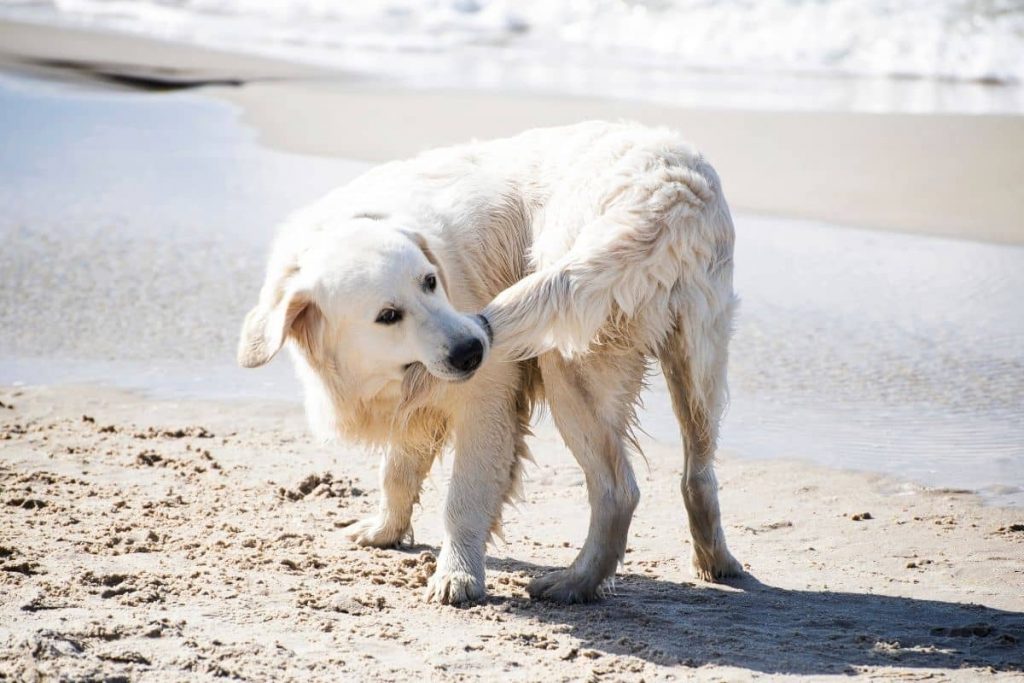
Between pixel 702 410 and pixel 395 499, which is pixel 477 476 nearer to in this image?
pixel 395 499

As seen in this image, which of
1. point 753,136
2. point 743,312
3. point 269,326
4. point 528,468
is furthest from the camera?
point 753,136

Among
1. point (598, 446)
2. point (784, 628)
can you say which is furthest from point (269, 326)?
point (784, 628)

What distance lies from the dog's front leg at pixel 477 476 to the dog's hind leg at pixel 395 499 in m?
0.44

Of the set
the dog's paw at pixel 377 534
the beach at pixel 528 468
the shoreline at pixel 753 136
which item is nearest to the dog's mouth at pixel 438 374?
the beach at pixel 528 468

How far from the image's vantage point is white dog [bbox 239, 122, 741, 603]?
14.9 feet

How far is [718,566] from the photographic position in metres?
5.01

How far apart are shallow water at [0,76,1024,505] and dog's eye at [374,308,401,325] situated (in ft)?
7.92

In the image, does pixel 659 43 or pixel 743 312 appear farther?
pixel 659 43

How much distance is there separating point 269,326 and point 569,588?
1.48 m

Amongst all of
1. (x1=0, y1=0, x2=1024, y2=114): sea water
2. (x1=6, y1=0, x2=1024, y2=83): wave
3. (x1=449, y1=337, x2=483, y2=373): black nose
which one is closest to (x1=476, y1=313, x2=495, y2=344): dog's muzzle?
(x1=449, y1=337, x2=483, y2=373): black nose

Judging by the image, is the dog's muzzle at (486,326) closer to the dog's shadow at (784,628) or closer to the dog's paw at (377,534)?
the dog's shadow at (784,628)

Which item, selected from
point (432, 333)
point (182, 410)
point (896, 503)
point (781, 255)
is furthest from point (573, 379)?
point (781, 255)

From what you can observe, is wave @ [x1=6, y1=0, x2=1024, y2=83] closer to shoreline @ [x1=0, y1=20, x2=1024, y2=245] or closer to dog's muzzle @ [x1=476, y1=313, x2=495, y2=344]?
shoreline @ [x1=0, y1=20, x2=1024, y2=245]

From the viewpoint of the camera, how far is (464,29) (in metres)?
22.4
